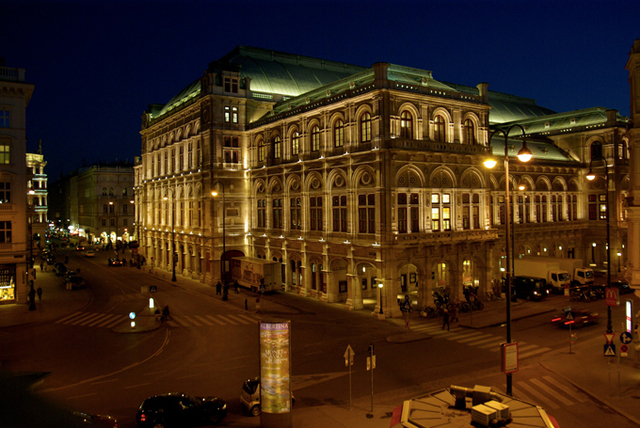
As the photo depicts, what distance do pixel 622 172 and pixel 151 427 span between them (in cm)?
5886

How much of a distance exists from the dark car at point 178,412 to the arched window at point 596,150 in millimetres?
57123

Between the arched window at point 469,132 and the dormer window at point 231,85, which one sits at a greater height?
the dormer window at point 231,85

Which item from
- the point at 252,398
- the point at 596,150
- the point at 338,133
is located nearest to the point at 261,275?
the point at 338,133

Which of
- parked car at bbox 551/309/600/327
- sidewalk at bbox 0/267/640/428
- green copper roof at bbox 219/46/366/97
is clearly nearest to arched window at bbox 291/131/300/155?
green copper roof at bbox 219/46/366/97

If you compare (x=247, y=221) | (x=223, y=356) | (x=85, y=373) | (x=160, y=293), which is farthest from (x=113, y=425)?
(x=247, y=221)

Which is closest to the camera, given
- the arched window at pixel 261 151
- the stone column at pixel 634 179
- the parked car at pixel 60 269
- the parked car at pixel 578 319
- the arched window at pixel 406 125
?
the stone column at pixel 634 179

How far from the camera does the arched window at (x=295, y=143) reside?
4597 cm

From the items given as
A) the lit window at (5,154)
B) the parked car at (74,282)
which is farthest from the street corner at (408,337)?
the parked car at (74,282)

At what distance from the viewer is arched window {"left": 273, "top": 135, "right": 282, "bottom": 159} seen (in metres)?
49.1

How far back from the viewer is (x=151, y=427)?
623 inches

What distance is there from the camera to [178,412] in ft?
53.6

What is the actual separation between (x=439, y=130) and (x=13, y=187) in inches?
1453

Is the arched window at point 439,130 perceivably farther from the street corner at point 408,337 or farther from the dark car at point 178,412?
the dark car at point 178,412

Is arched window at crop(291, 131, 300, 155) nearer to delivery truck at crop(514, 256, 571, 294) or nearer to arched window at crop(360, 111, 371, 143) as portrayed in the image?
arched window at crop(360, 111, 371, 143)
